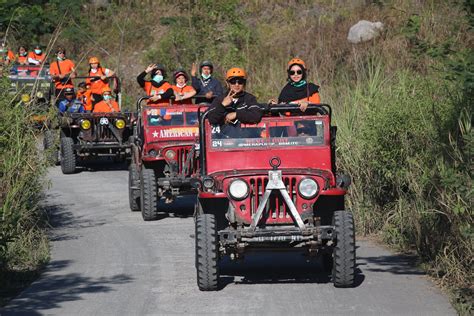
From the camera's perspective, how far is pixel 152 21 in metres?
38.1

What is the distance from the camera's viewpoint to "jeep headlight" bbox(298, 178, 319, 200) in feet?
33.5

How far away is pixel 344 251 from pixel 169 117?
22.2 feet

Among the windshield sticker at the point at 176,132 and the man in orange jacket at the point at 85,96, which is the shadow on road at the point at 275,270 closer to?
the windshield sticker at the point at 176,132

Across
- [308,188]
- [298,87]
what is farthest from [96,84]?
[308,188]

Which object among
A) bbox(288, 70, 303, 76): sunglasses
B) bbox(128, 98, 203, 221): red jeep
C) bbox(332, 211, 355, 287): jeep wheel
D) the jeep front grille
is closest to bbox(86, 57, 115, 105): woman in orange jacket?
bbox(128, 98, 203, 221): red jeep

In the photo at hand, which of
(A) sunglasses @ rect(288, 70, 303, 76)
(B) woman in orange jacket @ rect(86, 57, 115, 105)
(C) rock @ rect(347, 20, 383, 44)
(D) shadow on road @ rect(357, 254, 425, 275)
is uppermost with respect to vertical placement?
(C) rock @ rect(347, 20, 383, 44)

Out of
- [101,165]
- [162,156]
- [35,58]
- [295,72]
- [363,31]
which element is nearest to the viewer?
[295,72]

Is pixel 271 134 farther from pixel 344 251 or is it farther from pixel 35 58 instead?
pixel 35 58

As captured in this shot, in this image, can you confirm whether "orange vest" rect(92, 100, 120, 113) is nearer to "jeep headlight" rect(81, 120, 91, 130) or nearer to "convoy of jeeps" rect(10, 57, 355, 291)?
"jeep headlight" rect(81, 120, 91, 130)

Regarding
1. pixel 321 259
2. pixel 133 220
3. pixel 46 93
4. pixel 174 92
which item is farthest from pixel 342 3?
pixel 321 259

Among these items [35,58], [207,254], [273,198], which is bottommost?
[207,254]

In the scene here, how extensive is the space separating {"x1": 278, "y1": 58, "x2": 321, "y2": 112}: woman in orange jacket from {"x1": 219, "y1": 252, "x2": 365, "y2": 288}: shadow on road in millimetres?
2196

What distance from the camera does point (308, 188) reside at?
1023 centimetres

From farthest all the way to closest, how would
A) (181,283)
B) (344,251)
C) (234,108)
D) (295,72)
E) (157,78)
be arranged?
(157,78), (295,72), (234,108), (181,283), (344,251)
